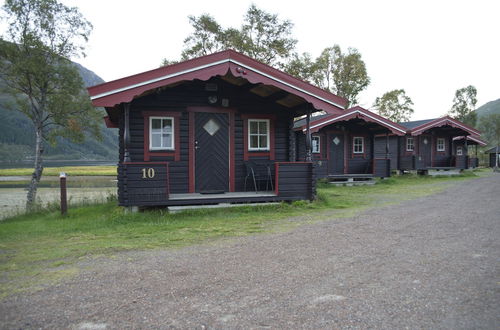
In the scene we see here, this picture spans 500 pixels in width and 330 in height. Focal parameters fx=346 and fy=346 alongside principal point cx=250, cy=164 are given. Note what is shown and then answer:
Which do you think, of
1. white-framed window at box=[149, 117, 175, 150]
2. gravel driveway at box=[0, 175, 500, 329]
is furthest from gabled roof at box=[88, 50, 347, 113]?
gravel driveway at box=[0, 175, 500, 329]

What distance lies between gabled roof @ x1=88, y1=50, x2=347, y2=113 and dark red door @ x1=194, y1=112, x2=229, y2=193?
1570 mm

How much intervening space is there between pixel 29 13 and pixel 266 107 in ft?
50.0

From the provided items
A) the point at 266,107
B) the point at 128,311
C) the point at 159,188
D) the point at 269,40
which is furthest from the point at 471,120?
the point at 128,311

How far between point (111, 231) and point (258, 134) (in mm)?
4817

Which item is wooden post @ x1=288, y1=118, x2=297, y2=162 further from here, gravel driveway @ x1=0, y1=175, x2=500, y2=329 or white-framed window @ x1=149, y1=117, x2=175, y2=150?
gravel driveway @ x1=0, y1=175, x2=500, y2=329

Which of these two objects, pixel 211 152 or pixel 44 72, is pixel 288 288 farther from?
pixel 44 72

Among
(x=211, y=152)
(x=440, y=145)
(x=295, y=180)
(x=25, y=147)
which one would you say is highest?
(x=25, y=147)

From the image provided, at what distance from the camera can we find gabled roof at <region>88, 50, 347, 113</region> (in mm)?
7137

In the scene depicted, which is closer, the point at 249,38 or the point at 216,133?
the point at 216,133

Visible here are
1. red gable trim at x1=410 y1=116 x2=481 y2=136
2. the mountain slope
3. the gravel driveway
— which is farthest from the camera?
the mountain slope

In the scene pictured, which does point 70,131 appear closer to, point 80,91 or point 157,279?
point 80,91

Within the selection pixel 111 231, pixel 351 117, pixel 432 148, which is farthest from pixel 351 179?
pixel 111 231

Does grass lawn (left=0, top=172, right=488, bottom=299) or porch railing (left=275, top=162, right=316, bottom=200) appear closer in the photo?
grass lawn (left=0, top=172, right=488, bottom=299)

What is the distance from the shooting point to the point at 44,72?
17.2m
